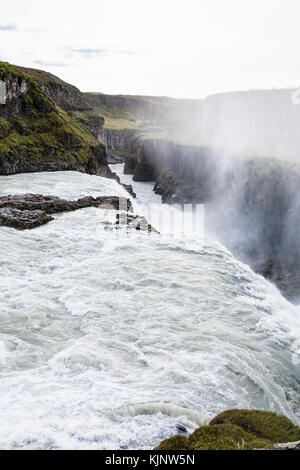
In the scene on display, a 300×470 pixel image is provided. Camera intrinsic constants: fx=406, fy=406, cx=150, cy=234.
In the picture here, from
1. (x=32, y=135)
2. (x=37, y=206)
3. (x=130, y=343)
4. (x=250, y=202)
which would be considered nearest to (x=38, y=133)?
(x=32, y=135)

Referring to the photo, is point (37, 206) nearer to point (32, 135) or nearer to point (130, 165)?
point (32, 135)

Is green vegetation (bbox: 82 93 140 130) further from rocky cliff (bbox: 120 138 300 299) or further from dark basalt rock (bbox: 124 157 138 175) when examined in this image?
rocky cliff (bbox: 120 138 300 299)

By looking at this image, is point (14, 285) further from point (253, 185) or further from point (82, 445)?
point (253, 185)

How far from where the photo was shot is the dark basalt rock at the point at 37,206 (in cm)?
2145

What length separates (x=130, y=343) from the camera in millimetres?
10641

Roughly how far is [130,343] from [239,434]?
4848 millimetres

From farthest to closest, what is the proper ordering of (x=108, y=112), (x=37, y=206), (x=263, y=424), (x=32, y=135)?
(x=108, y=112)
(x=32, y=135)
(x=37, y=206)
(x=263, y=424)

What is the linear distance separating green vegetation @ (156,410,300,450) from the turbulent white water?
0.88 meters

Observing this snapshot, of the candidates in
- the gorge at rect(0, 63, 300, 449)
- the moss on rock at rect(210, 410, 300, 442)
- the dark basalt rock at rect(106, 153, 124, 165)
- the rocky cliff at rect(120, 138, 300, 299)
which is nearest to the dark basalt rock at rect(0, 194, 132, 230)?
the gorge at rect(0, 63, 300, 449)

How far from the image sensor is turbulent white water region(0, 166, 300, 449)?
7.52m

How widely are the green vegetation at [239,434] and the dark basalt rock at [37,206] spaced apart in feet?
54.6

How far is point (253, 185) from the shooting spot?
40.7m

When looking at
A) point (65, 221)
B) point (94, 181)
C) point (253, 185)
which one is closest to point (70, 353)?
point (65, 221)
